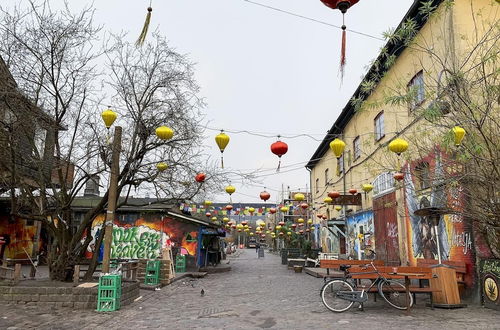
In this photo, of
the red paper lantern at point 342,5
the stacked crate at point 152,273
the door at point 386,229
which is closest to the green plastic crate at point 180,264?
the stacked crate at point 152,273

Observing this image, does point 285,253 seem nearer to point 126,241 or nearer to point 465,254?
point 126,241

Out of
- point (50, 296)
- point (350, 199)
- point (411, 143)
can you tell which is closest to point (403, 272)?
point (411, 143)

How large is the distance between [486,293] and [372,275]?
271cm

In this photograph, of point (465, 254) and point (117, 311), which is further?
point (465, 254)

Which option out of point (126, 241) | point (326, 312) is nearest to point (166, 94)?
point (326, 312)

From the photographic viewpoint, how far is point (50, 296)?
29.9 feet

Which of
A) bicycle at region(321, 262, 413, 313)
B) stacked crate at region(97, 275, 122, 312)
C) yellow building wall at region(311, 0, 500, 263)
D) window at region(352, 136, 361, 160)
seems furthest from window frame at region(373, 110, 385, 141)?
stacked crate at region(97, 275, 122, 312)

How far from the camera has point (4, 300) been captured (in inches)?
364

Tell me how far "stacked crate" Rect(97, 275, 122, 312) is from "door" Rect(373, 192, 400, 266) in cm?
968

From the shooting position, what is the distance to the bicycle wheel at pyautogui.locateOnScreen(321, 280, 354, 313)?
8.77m

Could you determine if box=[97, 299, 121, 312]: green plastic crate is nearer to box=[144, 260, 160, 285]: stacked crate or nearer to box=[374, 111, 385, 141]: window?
box=[144, 260, 160, 285]: stacked crate

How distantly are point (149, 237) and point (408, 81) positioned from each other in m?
15.0

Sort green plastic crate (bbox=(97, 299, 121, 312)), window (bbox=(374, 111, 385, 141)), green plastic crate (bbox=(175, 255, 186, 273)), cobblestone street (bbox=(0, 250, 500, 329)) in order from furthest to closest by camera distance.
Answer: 1. green plastic crate (bbox=(175, 255, 186, 273))
2. window (bbox=(374, 111, 385, 141))
3. green plastic crate (bbox=(97, 299, 121, 312))
4. cobblestone street (bbox=(0, 250, 500, 329))

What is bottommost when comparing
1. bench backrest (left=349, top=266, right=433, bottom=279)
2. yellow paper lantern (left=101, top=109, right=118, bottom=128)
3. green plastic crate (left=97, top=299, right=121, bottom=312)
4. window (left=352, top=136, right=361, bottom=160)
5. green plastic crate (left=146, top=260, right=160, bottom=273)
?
green plastic crate (left=97, top=299, right=121, bottom=312)
